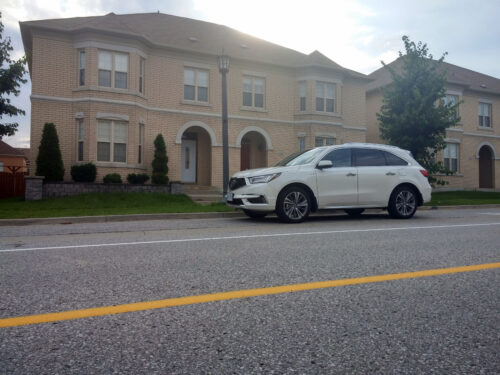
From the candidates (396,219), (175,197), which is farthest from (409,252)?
(175,197)

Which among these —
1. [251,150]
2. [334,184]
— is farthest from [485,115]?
[334,184]

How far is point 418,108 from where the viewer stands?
18.5m

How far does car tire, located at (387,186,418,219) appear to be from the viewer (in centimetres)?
1048

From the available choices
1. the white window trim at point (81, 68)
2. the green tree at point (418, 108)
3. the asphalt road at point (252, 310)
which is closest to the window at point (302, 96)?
the green tree at point (418, 108)

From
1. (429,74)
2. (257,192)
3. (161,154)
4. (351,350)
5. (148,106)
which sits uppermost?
(429,74)

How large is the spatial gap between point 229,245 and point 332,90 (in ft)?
65.0

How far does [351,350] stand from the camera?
2428 mm

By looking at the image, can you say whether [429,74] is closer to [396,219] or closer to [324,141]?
[324,141]

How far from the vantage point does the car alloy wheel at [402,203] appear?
34.4 feet

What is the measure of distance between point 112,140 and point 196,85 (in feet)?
17.5

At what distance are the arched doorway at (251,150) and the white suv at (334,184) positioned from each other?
1287 centimetres

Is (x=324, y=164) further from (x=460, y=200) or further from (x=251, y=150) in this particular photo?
(x=251, y=150)

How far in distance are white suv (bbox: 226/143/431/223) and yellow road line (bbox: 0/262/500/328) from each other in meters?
5.33

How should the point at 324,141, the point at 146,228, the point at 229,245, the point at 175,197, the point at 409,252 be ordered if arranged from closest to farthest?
the point at 409,252 < the point at 229,245 < the point at 146,228 < the point at 175,197 < the point at 324,141
